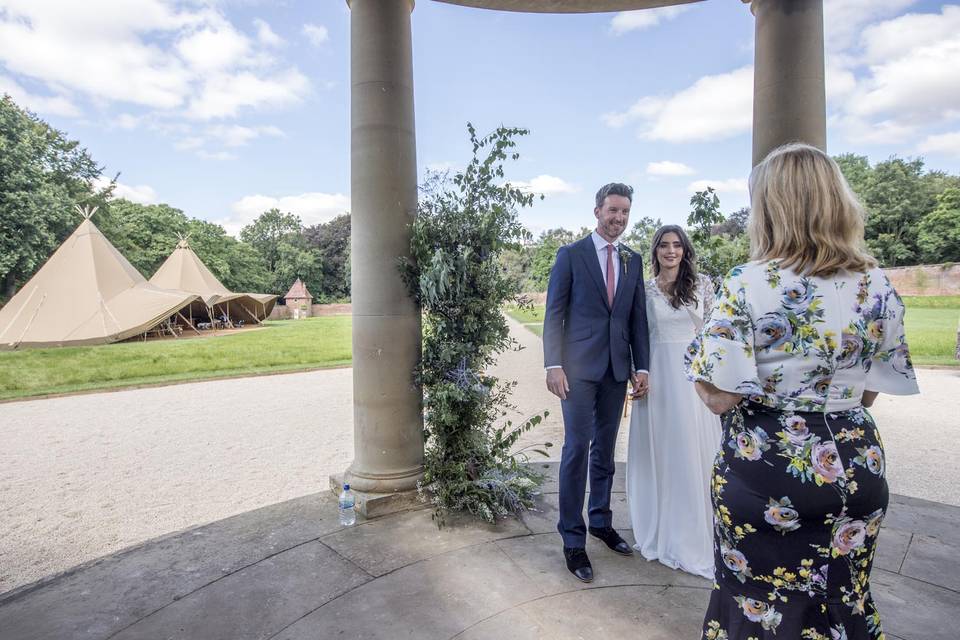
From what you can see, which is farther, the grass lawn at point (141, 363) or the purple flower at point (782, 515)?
the grass lawn at point (141, 363)

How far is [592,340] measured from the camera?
321cm

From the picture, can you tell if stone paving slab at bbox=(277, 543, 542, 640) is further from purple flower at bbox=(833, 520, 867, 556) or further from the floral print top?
the floral print top

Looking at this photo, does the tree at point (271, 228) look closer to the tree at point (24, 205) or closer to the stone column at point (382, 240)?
the tree at point (24, 205)

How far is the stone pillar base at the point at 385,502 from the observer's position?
396cm

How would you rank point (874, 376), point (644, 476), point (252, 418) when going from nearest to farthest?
point (874, 376), point (644, 476), point (252, 418)

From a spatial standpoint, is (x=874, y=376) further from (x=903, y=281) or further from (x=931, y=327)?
(x=903, y=281)

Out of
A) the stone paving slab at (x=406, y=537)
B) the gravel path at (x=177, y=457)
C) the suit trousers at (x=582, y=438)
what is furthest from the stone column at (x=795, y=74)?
the gravel path at (x=177, y=457)

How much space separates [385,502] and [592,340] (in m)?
2.06

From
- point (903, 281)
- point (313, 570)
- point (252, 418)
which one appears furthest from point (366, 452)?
point (903, 281)

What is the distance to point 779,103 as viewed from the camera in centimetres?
396

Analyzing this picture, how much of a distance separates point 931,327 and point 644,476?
2710 cm

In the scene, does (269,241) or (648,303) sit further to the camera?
(269,241)

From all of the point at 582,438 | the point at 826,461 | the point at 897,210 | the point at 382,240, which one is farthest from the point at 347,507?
the point at 897,210

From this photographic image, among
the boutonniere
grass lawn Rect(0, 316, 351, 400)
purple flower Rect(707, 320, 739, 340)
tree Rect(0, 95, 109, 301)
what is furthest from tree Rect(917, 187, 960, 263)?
tree Rect(0, 95, 109, 301)
